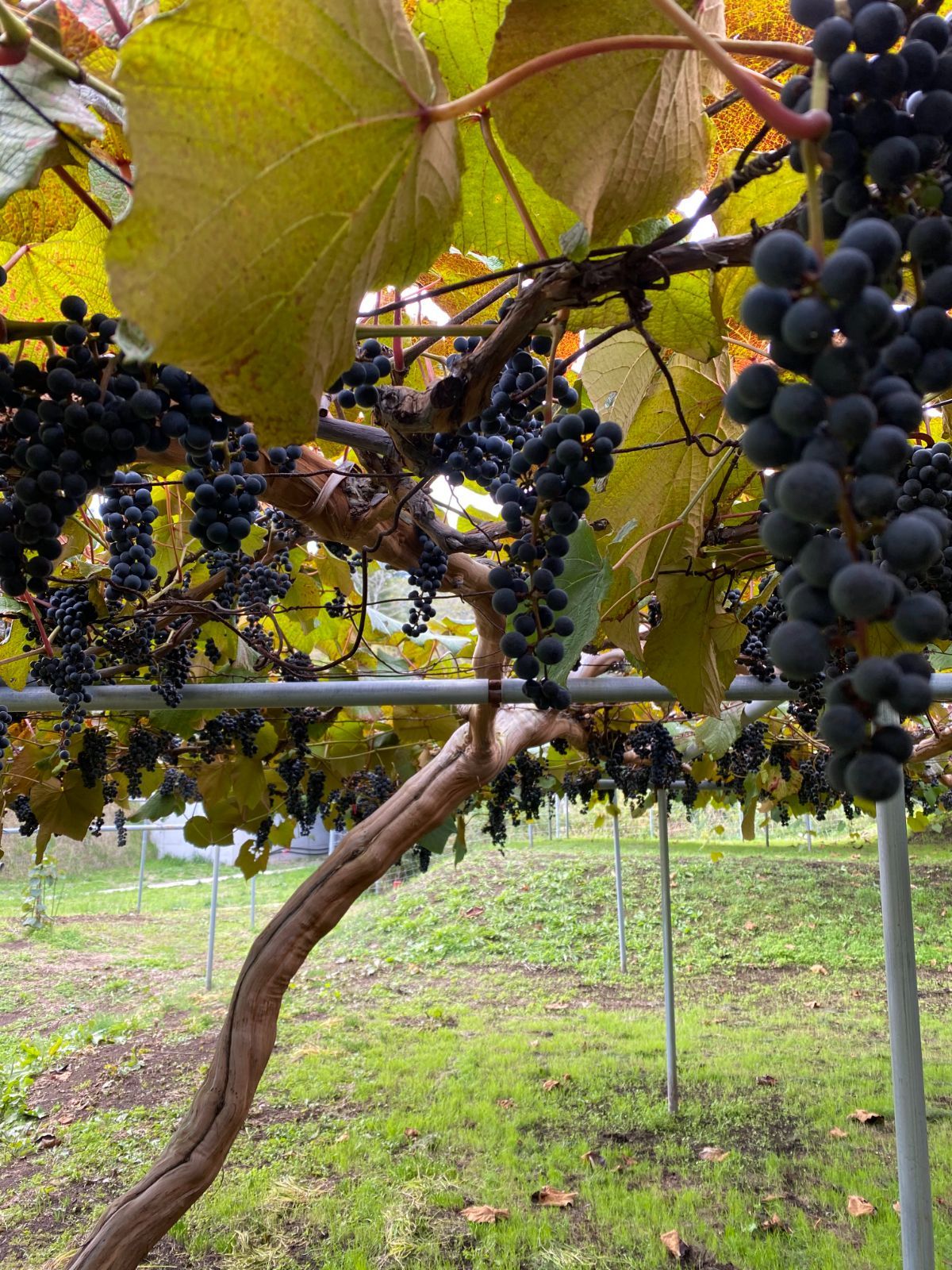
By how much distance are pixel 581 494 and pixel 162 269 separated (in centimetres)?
43

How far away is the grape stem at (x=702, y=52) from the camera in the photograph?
0.36 m

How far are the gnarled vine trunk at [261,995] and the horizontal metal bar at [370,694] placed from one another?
52cm

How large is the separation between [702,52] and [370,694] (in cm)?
170

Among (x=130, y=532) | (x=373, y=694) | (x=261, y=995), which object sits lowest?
(x=261, y=995)

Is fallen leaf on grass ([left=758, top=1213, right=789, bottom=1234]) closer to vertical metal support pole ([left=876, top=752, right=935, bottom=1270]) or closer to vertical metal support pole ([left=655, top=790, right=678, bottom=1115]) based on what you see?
vertical metal support pole ([left=655, top=790, right=678, bottom=1115])

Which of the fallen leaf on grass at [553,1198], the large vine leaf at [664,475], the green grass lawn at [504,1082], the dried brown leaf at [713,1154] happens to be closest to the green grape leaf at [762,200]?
the large vine leaf at [664,475]

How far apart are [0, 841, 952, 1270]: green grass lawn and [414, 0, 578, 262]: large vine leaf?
4.02 meters

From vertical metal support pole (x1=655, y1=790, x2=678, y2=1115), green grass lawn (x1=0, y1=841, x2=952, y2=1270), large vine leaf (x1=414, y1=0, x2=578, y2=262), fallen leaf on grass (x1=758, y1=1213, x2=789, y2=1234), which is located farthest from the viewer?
vertical metal support pole (x1=655, y1=790, x2=678, y2=1115)

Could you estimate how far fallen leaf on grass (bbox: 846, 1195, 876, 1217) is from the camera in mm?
3896

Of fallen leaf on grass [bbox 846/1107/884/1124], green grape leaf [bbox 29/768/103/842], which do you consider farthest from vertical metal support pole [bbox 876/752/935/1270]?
fallen leaf on grass [bbox 846/1107/884/1124]

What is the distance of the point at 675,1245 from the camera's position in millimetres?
3668

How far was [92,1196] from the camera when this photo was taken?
14.4 ft

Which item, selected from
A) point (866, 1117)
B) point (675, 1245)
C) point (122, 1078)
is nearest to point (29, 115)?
point (675, 1245)

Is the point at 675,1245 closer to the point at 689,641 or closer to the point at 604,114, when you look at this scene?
the point at 689,641
